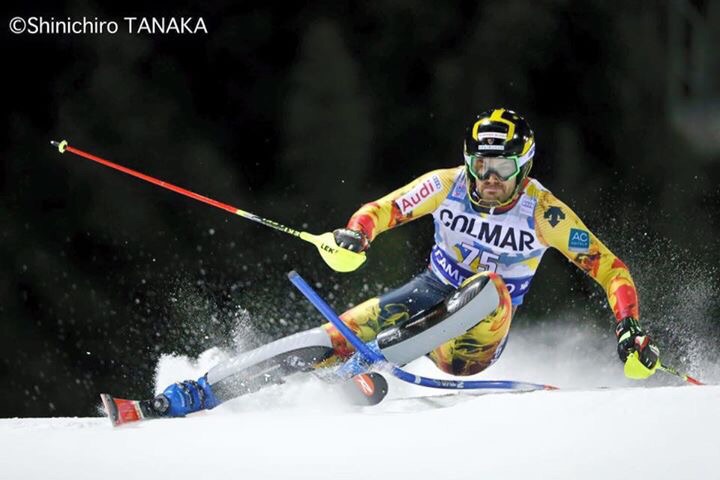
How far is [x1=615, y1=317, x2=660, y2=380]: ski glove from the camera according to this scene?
424 cm

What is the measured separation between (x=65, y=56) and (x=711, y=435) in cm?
586

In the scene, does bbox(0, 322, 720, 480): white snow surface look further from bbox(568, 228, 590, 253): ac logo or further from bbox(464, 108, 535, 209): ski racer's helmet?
bbox(464, 108, 535, 209): ski racer's helmet

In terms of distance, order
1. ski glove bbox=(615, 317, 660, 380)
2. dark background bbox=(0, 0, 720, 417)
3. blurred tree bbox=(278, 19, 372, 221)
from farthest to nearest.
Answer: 1. blurred tree bbox=(278, 19, 372, 221)
2. dark background bbox=(0, 0, 720, 417)
3. ski glove bbox=(615, 317, 660, 380)

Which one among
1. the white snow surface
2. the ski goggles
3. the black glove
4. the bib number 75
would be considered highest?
the ski goggles

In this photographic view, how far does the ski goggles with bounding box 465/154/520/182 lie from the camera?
15.1 ft

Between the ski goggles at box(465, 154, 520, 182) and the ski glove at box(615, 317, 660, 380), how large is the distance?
0.90 m

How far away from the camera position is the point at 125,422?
4.14 meters

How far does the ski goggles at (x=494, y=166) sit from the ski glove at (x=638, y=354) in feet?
2.96

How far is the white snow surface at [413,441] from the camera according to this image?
3037 millimetres

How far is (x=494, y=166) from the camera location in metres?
4.61

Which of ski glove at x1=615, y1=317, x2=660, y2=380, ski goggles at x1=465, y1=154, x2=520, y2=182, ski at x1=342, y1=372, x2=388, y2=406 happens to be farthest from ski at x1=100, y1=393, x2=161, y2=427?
ski glove at x1=615, y1=317, x2=660, y2=380

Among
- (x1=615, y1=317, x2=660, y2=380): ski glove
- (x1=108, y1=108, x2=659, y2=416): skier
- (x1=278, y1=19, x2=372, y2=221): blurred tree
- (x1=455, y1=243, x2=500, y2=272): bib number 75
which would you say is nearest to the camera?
(x1=615, y1=317, x2=660, y2=380): ski glove

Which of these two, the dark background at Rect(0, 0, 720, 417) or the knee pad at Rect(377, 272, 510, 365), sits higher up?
the dark background at Rect(0, 0, 720, 417)

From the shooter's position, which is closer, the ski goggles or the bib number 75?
the ski goggles
